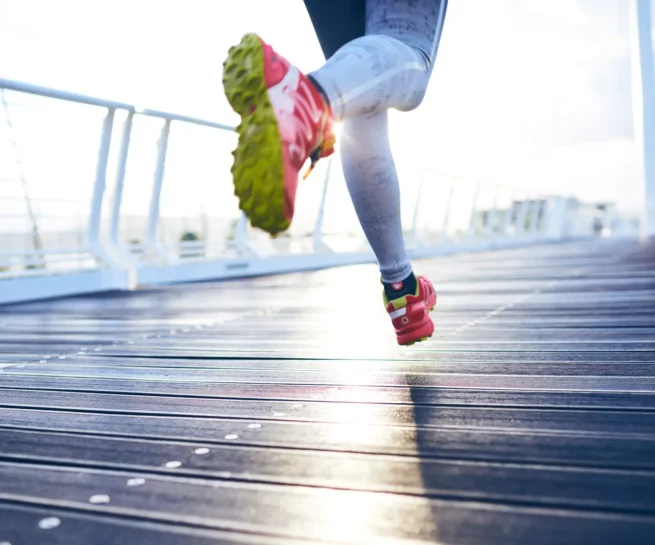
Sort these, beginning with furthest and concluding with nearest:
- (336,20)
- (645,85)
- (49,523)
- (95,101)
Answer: (645,85) < (95,101) < (336,20) < (49,523)

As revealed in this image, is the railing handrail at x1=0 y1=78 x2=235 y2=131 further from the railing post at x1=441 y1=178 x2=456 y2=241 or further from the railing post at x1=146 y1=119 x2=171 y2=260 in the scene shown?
the railing post at x1=441 y1=178 x2=456 y2=241

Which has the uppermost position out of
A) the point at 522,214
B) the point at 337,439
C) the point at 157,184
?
the point at 157,184

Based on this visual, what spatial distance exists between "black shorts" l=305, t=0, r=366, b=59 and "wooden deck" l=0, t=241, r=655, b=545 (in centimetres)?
52

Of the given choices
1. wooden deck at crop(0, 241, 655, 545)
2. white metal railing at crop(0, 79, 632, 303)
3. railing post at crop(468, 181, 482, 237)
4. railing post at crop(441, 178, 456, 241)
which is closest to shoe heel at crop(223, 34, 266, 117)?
wooden deck at crop(0, 241, 655, 545)

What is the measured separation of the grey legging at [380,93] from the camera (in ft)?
2.66

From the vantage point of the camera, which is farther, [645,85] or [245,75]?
[645,85]

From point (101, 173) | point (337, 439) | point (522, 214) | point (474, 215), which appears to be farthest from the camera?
point (522, 214)

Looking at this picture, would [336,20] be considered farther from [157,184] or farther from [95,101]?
[157,184]

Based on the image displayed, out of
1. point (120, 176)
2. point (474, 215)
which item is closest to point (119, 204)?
point (120, 176)

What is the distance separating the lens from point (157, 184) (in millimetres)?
3916

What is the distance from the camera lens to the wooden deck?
49 centimetres

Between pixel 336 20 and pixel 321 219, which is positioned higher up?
pixel 336 20

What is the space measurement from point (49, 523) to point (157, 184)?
3537 millimetres

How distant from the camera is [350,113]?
83cm
